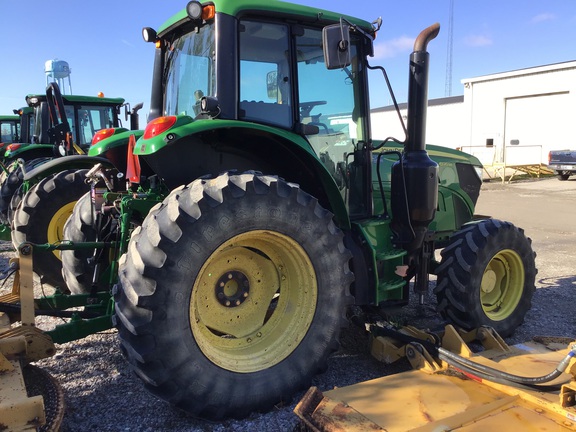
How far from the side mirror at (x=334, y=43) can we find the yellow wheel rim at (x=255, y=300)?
1.09 metres

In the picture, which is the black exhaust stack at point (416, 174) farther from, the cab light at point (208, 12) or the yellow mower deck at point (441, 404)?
the cab light at point (208, 12)

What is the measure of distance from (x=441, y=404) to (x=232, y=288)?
52.0 inches

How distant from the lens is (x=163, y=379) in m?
2.51

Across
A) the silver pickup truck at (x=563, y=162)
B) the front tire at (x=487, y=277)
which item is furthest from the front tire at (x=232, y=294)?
the silver pickup truck at (x=563, y=162)

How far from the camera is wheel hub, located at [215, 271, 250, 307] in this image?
2.99 m

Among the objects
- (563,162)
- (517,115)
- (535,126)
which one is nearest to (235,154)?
(563,162)

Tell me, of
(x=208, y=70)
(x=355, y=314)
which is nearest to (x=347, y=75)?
(x=208, y=70)

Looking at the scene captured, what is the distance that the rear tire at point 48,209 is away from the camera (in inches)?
206

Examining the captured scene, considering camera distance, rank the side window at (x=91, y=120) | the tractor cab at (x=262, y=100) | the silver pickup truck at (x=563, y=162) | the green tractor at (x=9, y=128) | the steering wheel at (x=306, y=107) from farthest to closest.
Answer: the silver pickup truck at (x=563, y=162) → the green tractor at (x=9, y=128) → the side window at (x=91, y=120) → the steering wheel at (x=306, y=107) → the tractor cab at (x=262, y=100)

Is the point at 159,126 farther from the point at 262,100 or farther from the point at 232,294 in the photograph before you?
the point at 232,294

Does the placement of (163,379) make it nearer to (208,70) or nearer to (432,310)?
(208,70)

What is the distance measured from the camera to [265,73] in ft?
10.9

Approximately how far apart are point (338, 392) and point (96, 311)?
1.66 meters

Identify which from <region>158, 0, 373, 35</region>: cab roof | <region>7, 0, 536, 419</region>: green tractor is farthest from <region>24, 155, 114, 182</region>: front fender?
<region>158, 0, 373, 35</region>: cab roof
